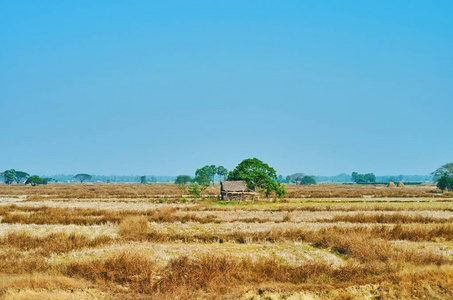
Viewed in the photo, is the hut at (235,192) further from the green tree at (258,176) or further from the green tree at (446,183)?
the green tree at (446,183)

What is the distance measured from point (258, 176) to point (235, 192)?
434 centimetres

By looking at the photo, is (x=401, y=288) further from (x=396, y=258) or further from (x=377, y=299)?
(x=396, y=258)

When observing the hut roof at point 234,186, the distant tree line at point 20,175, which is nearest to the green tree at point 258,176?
the hut roof at point 234,186

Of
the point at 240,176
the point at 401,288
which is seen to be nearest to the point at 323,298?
the point at 401,288

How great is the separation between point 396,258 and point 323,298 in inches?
165

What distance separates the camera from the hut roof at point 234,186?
47875 millimetres

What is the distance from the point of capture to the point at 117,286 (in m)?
9.60

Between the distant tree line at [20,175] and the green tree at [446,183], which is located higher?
the distant tree line at [20,175]

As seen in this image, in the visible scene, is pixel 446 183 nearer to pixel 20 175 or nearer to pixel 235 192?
pixel 235 192

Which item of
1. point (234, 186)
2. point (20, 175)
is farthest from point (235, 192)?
point (20, 175)

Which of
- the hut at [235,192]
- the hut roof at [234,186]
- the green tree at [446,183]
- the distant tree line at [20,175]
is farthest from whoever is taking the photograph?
the distant tree line at [20,175]

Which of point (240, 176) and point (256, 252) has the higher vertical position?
point (240, 176)

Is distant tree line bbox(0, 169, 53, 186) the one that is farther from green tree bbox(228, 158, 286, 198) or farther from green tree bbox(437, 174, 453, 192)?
green tree bbox(437, 174, 453, 192)

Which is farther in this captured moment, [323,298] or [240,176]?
[240,176]
